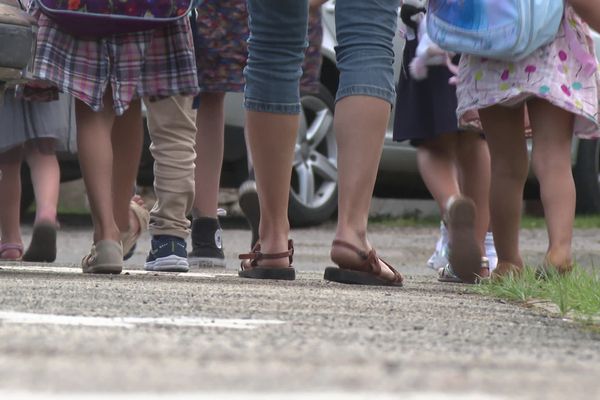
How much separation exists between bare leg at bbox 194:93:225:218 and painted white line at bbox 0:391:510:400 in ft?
11.5

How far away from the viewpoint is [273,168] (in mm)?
4207

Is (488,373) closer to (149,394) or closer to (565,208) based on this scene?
(149,394)

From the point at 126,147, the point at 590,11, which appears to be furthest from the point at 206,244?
the point at 590,11

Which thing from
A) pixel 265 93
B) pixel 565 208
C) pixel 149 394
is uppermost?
pixel 265 93

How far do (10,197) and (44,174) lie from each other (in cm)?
16

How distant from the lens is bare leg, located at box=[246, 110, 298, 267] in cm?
417

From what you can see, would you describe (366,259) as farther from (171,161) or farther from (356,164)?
(171,161)

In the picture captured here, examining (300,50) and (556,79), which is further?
(556,79)

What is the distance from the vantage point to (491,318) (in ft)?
10.4

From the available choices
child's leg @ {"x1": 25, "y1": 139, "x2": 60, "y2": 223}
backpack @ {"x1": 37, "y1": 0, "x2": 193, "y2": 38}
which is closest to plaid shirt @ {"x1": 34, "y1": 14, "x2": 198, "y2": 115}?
backpack @ {"x1": 37, "y1": 0, "x2": 193, "y2": 38}

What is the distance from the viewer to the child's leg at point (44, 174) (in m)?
5.88

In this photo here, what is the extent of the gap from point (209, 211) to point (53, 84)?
1.10 metres

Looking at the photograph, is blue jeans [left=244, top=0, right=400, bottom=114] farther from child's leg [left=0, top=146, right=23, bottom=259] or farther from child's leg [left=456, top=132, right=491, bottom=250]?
child's leg [left=0, top=146, right=23, bottom=259]

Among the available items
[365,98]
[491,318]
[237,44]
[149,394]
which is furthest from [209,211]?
[149,394]
